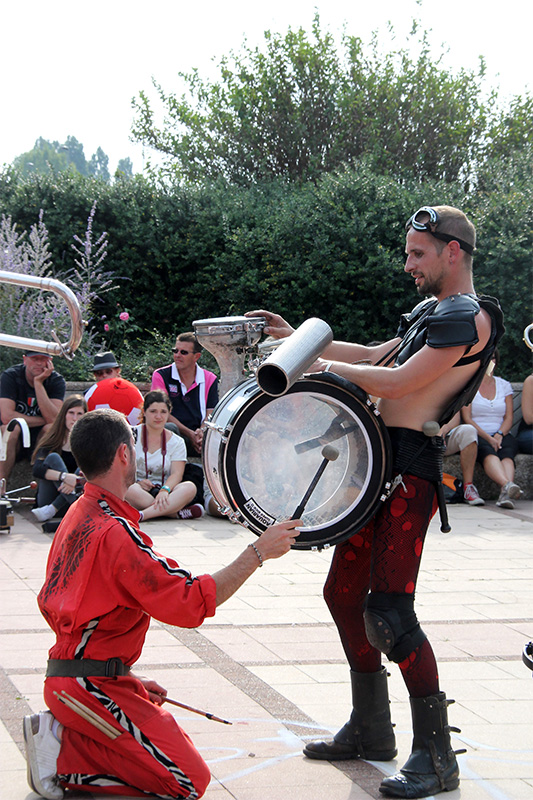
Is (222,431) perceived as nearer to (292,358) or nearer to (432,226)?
(292,358)

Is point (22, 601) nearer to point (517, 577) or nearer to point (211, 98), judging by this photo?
point (517, 577)

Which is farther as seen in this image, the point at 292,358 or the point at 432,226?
the point at 432,226

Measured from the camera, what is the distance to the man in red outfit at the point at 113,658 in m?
2.87

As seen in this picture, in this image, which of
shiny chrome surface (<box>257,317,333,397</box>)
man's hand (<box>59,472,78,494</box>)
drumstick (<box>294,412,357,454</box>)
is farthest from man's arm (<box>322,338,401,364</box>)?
man's hand (<box>59,472,78,494</box>)

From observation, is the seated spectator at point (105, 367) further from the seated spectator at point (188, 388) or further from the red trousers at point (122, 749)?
the red trousers at point (122, 749)

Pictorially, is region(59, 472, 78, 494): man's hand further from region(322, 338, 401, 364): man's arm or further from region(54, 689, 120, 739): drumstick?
region(54, 689, 120, 739): drumstick

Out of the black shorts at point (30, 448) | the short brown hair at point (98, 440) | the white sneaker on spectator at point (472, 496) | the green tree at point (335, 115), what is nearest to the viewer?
the short brown hair at point (98, 440)

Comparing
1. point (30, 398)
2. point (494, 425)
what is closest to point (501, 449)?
point (494, 425)

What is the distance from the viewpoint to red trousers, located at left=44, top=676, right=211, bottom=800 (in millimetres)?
2893

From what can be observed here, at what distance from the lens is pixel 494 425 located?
942cm

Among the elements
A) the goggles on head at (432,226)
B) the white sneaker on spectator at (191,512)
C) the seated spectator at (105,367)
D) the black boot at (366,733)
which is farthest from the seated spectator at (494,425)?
the goggles on head at (432,226)

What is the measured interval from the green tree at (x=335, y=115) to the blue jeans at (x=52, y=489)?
11317mm

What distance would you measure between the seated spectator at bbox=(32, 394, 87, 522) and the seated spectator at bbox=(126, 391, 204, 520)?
0.49 metres

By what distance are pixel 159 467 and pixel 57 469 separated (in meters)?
0.82
